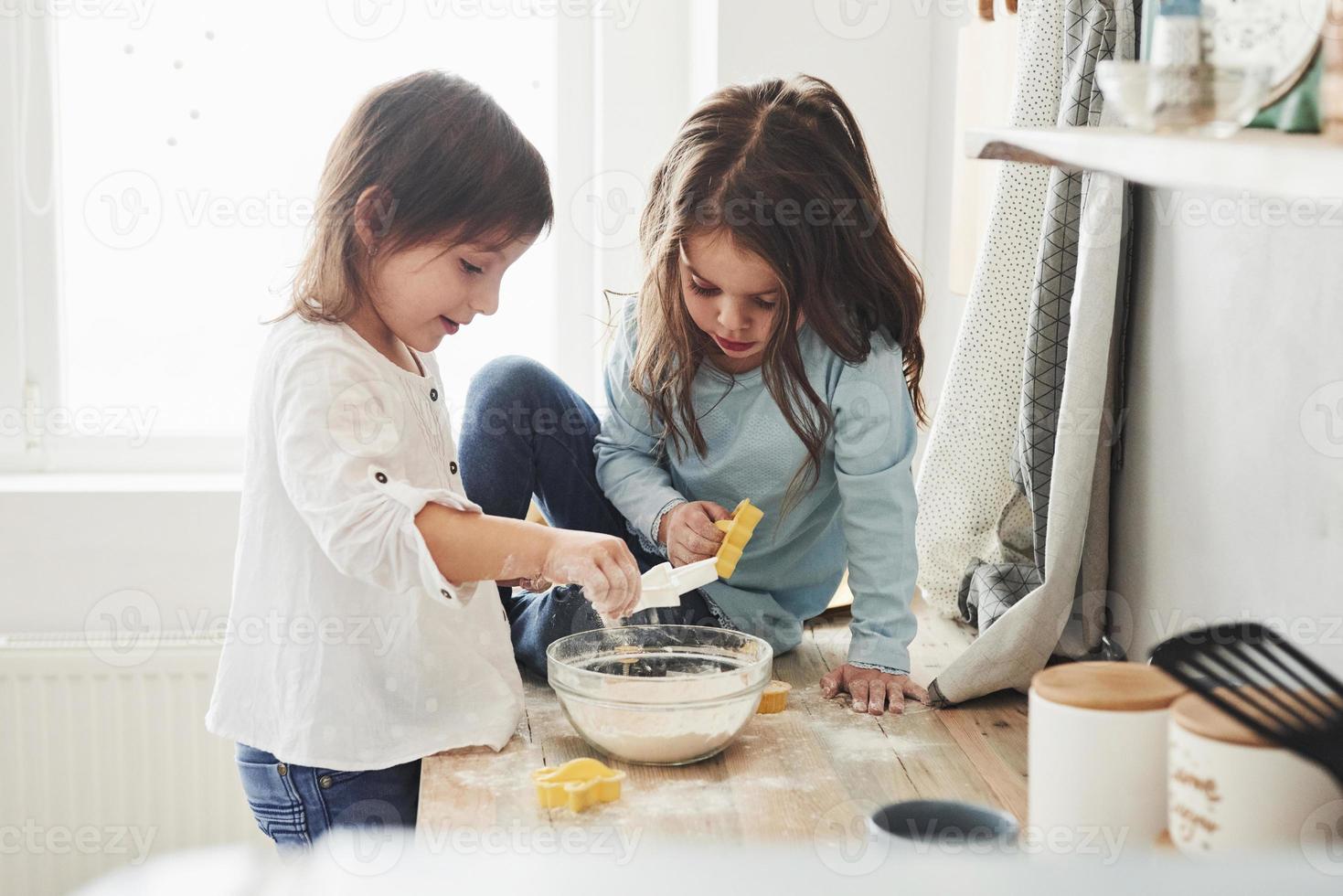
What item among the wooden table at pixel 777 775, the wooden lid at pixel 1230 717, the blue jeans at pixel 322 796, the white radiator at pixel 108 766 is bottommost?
the white radiator at pixel 108 766

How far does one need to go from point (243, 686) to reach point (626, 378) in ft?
1.66

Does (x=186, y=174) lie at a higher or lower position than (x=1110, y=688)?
higher

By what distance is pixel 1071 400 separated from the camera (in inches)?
45.8

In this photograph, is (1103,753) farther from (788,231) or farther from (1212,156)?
(788,231)

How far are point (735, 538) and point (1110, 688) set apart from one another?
505 millimetres

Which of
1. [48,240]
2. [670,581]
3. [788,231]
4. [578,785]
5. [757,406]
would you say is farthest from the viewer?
[48,240]

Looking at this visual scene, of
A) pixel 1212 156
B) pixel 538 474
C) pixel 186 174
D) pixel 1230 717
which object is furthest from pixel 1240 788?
pixel 186 174

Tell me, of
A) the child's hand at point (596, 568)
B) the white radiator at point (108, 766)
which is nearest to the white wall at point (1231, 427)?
the child's hand at point (596, 568)

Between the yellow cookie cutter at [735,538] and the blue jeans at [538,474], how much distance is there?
19 centimetres

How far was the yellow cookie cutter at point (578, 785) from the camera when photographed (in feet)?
3.15

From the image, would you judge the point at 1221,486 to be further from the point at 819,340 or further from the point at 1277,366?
the point at 819,340

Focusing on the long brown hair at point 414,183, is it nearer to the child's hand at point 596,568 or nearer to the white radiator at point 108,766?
the child's hand at point 596,568

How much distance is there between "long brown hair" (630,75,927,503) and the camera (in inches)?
48.8

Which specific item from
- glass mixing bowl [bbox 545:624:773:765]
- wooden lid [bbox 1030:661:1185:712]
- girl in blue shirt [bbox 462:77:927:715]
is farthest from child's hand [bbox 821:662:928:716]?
wooden lid [bbox 1030:661:1185:712]
